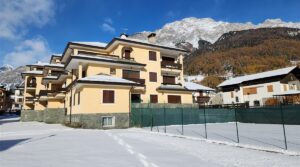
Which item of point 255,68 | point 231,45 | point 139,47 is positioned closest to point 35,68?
point 139,47

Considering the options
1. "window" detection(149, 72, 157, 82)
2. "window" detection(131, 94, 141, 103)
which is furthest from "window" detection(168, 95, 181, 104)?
"window" detection(131, 94, 141, 103)

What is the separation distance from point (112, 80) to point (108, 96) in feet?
6.80

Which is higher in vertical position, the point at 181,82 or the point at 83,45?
A: the point at 83,45

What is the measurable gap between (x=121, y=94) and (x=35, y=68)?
128ft

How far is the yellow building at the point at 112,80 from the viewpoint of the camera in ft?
87.2

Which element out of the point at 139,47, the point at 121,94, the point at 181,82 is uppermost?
the point at 139,47

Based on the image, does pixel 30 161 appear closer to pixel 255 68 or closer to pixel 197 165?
pixel 197 165

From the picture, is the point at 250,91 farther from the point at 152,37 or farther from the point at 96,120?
the point at 96,120

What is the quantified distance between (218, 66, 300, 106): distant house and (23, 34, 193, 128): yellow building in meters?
22.4

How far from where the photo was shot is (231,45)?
139750 millimetres

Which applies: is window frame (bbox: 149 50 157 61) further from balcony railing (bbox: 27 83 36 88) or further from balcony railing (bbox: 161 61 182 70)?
balcony railing (bbox: 27 83 36 88)

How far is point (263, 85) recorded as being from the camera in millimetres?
53281

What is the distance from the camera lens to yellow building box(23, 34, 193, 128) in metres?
26.6

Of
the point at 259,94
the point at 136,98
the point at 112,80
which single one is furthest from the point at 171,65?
the point at 259,94
